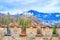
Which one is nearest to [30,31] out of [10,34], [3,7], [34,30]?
[34,30]

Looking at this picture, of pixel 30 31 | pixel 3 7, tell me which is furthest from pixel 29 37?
pixel 3 7

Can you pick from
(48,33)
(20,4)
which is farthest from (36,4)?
(48,33)

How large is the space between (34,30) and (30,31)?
0.17 feet

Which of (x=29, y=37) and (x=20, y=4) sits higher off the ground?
(x=20, y=4)

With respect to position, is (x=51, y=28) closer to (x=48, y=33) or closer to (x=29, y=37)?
(x=48, y=33)

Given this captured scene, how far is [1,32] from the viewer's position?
126 inches

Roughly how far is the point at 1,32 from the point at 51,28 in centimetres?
65

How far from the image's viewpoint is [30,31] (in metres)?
3.17

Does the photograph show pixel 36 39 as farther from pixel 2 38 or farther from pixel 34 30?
pixel 2 38

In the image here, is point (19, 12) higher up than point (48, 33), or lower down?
higher up

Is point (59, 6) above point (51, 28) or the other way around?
above

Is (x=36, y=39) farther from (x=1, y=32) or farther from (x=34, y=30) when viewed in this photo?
(x=1, y=32)

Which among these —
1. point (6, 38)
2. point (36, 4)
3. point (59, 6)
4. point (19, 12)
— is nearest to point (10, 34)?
point (6, 38)

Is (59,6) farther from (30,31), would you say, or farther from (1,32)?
(1,32)
